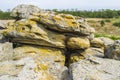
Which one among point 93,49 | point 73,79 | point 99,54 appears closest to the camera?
point 73,79

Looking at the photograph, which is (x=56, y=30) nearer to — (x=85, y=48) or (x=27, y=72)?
(x=85, y=48)

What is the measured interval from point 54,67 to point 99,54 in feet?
20.8

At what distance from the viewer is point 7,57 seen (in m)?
14.1

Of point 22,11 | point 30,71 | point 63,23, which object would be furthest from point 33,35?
point 30,71

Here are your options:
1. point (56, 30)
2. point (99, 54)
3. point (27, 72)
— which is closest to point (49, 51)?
point (56, 30)

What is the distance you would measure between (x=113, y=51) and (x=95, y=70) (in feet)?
13.1

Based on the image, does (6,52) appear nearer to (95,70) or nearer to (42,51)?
(42,51)

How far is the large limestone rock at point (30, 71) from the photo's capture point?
11.0 metres

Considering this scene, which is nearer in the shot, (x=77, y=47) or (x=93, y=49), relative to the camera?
(x=77, y=47)

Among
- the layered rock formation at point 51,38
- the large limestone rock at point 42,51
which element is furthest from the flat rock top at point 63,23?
the large limestone rock at point 42,51

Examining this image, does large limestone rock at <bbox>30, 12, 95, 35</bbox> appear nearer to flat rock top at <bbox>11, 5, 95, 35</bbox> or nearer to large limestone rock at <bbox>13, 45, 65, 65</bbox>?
flat rock top at <bbox>11, 5, 95, 35</bbox>

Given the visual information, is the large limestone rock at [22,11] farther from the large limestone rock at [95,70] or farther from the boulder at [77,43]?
the large limestone rock at [95,70]

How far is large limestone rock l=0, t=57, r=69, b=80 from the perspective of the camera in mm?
10969

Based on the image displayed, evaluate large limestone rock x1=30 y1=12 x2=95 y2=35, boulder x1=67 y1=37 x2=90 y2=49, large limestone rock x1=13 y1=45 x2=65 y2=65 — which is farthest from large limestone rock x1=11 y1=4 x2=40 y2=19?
boulder x1=67 y1=37 x2=90 y2=49
